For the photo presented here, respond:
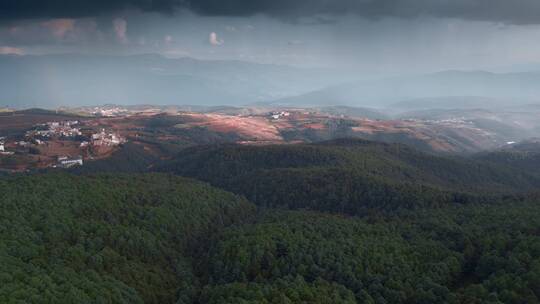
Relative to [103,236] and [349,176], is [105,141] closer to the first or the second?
[349,176]

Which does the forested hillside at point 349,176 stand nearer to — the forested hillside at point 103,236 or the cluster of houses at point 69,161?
the forested hillside at point 103,236

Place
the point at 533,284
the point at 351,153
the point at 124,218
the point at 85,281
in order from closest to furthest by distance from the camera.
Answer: the point at 533,284, the point at 85,281, the point at 124,218, the point at 351,153

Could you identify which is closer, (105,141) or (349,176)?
(349,176)

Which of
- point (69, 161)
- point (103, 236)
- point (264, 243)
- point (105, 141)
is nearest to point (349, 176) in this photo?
point (264, 243)

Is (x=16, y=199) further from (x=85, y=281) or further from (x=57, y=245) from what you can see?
(x=85, y=281)

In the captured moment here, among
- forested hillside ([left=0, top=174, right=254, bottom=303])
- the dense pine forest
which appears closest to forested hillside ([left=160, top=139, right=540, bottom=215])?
the dense pine forest

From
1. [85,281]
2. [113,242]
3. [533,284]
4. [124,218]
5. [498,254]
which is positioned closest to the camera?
[533,284]

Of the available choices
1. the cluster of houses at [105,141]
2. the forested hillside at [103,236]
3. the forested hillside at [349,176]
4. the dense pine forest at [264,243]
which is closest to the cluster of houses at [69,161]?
the cluster of houses at [105,141]

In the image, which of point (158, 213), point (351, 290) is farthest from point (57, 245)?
point (351, 290)
